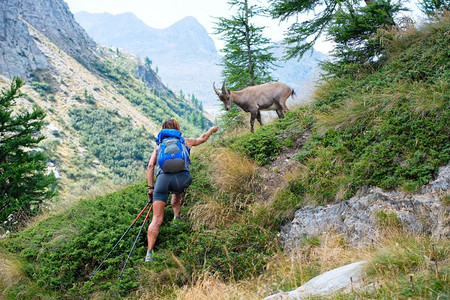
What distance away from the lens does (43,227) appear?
8.11 meters

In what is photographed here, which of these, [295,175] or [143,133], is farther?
[143,133]

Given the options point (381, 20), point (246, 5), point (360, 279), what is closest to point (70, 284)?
point (360, 279)

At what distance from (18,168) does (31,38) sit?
125 m

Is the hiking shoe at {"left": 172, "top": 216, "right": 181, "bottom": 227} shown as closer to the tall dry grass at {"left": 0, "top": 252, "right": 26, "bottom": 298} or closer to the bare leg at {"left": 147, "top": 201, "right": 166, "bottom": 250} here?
the bare leg at {"left": 147, "top": 201, "right": 166, "bottom": 250}

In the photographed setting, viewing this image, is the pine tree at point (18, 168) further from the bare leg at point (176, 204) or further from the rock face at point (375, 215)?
the rock face at point (375, 215)

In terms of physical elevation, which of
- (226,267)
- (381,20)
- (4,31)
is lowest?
(226,267)

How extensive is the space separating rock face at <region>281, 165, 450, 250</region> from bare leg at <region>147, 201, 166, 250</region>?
7.47 feet

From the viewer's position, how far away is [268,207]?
612 cm

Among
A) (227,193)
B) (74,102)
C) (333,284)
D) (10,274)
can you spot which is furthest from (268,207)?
(74,102)

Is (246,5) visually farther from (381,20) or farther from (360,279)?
(360,279)

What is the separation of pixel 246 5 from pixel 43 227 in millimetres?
13048

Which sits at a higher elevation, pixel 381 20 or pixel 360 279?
pixel 381 20

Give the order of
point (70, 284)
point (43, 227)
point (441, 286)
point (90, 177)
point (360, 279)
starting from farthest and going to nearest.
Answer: point (90, 177)
point (43, 227)
point (70, 284)
point (360, 279)
point (441, 286)

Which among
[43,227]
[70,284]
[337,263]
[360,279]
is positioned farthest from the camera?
[43,227]
